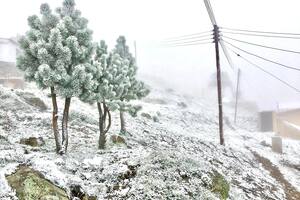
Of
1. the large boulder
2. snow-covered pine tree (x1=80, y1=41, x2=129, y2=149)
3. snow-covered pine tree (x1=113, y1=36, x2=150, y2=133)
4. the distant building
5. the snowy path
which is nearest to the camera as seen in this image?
the large boulder

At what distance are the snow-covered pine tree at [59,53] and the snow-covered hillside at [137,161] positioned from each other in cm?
260

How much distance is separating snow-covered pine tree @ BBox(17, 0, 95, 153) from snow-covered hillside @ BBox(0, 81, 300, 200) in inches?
102

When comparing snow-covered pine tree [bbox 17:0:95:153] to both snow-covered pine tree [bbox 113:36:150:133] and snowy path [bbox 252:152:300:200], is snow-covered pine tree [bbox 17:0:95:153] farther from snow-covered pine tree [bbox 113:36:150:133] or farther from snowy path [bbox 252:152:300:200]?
snowy path [bbox 252:152:300:200]

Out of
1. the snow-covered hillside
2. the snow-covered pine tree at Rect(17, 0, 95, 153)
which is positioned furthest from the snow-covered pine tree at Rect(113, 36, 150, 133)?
the snow-covered pine tree at Rect(17, 0, 95, 153)

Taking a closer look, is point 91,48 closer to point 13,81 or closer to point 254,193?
point 254,193

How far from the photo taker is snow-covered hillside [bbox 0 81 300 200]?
1333cm

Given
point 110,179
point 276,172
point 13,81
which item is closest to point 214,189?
point 110,179

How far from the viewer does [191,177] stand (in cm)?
1493

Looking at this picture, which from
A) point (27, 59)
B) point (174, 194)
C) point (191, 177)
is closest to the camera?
point (174, 194)

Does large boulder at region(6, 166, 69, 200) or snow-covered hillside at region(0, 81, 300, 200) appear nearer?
large boulder at region(6, 166, 69, 200)

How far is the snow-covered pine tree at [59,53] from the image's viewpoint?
1569 centimetres

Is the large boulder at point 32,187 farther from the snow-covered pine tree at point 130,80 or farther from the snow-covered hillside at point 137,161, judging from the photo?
the snow-covered pine tree at point 130,80

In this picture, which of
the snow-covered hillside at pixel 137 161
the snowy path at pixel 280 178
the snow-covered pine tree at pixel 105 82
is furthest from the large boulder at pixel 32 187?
the snowy path at pixel 280 178

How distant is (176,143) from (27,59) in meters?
13.9
